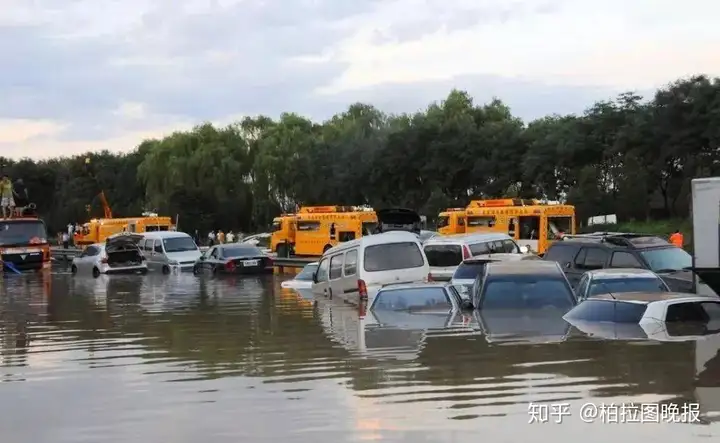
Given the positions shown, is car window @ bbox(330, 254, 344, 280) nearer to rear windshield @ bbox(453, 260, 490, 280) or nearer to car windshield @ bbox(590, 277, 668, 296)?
rear windshield @ bbox(453, 260, 490, 280)

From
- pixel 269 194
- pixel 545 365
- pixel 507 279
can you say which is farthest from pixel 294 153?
pixel 545 365

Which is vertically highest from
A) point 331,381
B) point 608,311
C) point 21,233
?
point 21,233

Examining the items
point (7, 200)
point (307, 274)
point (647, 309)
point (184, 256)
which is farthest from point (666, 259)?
point (7, 200)

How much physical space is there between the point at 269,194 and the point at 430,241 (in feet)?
162

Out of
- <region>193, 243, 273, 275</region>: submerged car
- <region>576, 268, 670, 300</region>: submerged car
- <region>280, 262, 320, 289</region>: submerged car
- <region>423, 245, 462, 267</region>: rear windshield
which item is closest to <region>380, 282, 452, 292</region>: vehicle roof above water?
<region>576, 268, 670, 300</region>: submerged car

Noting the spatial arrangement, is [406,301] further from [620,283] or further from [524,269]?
[620,283]

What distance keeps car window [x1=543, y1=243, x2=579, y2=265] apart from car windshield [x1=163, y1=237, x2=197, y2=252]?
20.9 m

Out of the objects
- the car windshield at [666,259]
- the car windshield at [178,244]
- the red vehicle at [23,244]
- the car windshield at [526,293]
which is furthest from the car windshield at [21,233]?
the car windshield at [526,293]

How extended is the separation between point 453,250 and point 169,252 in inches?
684

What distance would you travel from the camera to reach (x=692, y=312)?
14.5 m

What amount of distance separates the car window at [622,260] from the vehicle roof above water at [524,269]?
4.43m

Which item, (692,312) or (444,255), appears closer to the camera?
(692,312)

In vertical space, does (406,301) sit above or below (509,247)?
below

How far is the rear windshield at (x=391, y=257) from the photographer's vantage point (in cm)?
2016
